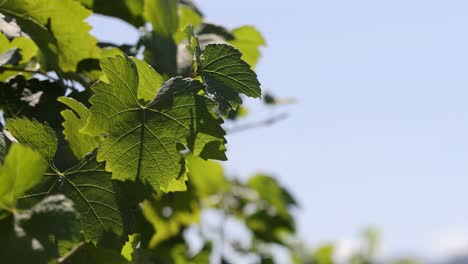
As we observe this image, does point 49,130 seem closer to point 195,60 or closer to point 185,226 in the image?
point 195,60

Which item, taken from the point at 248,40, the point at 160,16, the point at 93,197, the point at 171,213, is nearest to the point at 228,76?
the point at 93,197

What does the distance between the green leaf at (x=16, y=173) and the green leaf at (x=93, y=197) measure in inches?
4.8

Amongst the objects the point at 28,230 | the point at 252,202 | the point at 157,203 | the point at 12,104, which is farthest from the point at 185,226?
the point at 28,230

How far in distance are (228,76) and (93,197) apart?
0.22 metres

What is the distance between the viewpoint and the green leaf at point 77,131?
1.00m

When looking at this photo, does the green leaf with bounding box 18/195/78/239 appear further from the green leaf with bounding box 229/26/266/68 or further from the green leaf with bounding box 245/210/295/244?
the green leaf with bounding box 245/210/295/244

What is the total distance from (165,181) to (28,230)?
22cm

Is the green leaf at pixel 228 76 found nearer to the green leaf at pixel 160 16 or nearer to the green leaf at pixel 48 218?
the green leaf at pixel 48 218

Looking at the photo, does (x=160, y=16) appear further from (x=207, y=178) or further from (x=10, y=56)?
(x=207, y=178)

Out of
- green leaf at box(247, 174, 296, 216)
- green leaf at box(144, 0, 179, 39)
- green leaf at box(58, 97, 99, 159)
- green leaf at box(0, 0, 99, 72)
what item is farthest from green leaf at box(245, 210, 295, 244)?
green leaf at box(58, 97, 99, 159)

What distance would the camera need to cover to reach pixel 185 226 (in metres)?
2.25

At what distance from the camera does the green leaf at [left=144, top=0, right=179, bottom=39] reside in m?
1.41

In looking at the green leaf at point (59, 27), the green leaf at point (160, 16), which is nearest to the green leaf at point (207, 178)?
the green leaf at point (160, 16)

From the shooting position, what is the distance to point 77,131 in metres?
1.04
